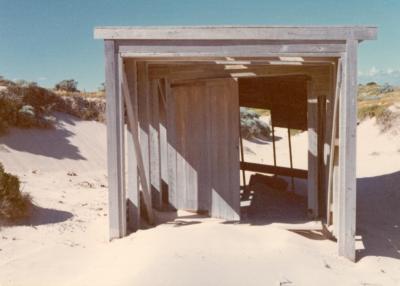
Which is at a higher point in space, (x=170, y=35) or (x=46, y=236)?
(x=170, y=35)

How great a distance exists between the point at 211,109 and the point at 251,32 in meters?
2.49

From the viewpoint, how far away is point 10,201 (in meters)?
7.95

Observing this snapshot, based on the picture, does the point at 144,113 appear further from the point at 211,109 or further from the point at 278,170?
the point at 278,170

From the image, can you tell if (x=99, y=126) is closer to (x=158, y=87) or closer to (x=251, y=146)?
(x=251, y=146)

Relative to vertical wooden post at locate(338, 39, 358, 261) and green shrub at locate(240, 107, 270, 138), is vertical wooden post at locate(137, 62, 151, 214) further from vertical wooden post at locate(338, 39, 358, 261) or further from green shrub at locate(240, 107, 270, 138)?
green shrub at locate(240, 107, 270, 138)

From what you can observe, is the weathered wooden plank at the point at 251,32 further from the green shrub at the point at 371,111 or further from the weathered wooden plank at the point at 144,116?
the green shrub at the point at 371,111

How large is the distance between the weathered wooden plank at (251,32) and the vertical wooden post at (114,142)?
0.46 meters

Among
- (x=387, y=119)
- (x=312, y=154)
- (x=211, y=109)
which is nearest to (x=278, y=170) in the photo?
(x=312, y=154)

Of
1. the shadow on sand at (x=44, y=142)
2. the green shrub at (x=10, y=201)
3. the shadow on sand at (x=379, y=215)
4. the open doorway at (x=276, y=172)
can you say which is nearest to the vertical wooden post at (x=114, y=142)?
the green shrub at (x=10, y=201)

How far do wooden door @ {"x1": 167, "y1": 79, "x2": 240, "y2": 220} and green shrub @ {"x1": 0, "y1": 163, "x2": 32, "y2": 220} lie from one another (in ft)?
9.89

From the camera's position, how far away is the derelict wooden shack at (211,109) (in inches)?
254

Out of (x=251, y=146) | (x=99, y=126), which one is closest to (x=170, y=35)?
(x=99, y=126)

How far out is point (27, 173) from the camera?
1424cm

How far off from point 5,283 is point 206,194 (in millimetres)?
4486
